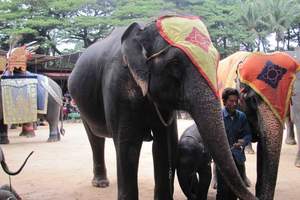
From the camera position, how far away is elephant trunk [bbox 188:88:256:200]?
275 centimetres

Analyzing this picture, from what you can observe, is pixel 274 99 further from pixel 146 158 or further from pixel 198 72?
pixel 146 158

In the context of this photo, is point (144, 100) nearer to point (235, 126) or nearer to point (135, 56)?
point (135, 56)

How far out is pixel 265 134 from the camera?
355cm

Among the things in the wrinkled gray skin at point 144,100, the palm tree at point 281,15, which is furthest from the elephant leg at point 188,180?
the palm tree at point 281,15

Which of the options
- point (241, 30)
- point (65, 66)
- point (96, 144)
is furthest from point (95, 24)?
point (96, 144)

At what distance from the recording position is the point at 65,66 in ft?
74.3

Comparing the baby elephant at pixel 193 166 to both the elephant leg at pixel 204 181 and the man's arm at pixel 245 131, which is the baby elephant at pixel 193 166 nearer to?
the elephant leg at pixel 204 181

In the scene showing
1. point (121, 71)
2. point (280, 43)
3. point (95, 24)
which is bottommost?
point (280, 43)

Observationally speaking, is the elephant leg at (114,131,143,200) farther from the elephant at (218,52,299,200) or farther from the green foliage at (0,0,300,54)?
the green foliage at (0,0,300,54)

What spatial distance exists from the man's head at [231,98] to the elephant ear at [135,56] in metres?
0.91

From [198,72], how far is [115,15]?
25.0 m

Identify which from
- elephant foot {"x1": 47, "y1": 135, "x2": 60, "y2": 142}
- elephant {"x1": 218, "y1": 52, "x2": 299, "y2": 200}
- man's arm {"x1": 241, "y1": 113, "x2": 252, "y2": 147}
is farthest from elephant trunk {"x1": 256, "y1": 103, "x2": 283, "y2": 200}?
elephant foot {"x1": 47, "y1": 135, "x2": 60, "y2": 142}

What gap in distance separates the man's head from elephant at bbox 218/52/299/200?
9 centimetres

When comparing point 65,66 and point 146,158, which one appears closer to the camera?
point 146,158
